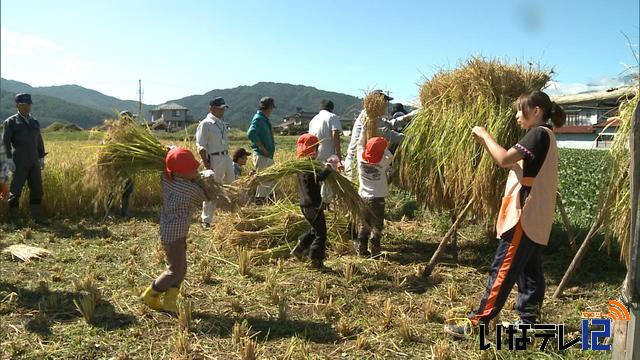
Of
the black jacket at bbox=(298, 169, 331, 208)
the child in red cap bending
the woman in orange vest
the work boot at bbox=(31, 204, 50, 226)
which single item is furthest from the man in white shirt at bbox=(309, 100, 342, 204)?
the work boot at bbox=(31, 204, 50, 226)

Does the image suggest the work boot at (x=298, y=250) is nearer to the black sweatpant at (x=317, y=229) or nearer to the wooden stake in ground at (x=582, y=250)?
the black sweatpant at (x=317, y=229)

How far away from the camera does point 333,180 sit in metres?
4.87

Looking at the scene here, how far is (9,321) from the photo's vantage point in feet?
12.4

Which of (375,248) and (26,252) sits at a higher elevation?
(375,248)

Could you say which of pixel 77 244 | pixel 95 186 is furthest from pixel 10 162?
pixel 95 186

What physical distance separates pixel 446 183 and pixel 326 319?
2.04m

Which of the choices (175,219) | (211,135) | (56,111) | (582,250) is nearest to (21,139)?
(211,135)

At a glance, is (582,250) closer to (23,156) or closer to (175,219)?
(175,219)

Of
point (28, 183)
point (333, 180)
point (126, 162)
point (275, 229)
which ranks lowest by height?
point (275, 229)

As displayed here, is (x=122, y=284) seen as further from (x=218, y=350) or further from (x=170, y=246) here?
Result: (x=218, y=350)

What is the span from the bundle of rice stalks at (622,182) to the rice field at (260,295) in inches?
30.5

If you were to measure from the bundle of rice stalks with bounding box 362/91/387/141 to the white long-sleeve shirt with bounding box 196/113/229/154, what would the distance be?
2164 mm

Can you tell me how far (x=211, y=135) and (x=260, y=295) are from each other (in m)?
2.79

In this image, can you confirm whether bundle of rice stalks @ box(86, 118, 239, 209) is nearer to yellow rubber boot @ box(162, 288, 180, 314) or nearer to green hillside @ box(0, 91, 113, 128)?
yellow rubber boot @ box(162, 288, 180, 314)
